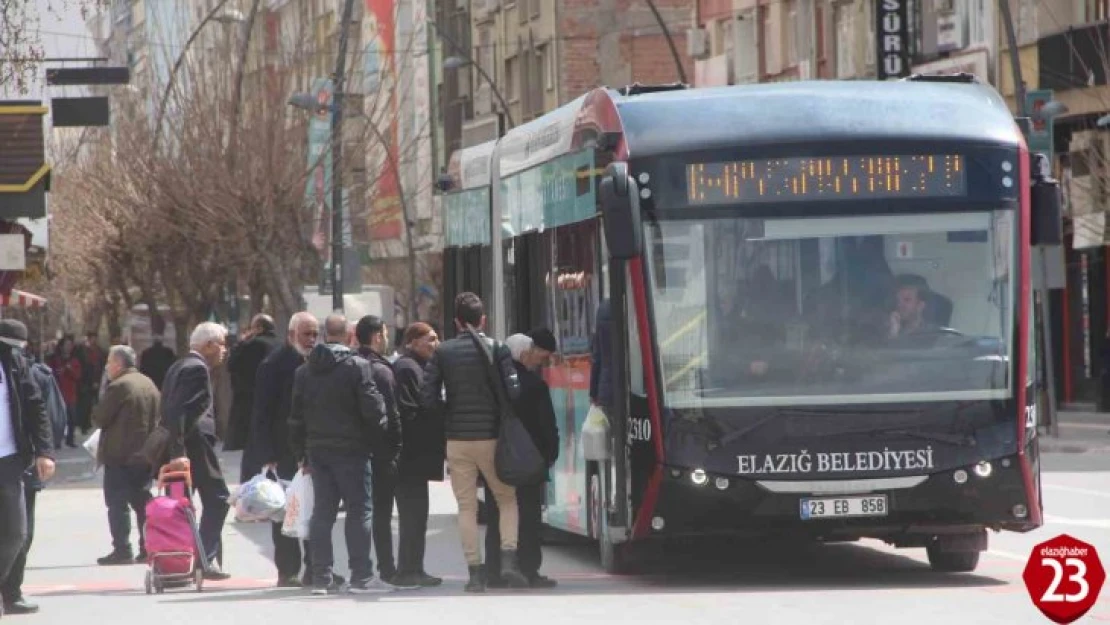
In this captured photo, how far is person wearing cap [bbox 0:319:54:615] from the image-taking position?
586 inches

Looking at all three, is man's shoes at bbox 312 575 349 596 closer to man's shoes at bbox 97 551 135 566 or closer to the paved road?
the paved road

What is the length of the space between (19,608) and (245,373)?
5813 mm

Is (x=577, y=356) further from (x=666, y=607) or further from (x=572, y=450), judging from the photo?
(x=666, y=607)

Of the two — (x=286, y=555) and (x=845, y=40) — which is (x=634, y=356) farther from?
(x=845, y=40)

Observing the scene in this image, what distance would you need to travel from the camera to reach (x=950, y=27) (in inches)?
2077

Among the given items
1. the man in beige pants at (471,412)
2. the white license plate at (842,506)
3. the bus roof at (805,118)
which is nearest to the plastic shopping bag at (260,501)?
the man in beige pants at (471,412)

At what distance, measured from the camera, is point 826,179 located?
16.2 m

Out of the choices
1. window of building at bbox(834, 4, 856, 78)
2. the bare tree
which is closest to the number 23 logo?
the bare tree

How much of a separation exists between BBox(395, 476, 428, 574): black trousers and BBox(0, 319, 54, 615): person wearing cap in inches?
91.3

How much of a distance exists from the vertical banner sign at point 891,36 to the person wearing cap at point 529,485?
1416 inches

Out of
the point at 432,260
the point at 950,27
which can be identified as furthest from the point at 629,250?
the point at 432,260

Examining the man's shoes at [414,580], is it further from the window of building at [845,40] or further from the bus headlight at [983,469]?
the window of building at [845,40]

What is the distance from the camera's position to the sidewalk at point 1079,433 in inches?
1385

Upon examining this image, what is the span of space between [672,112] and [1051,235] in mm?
2304
